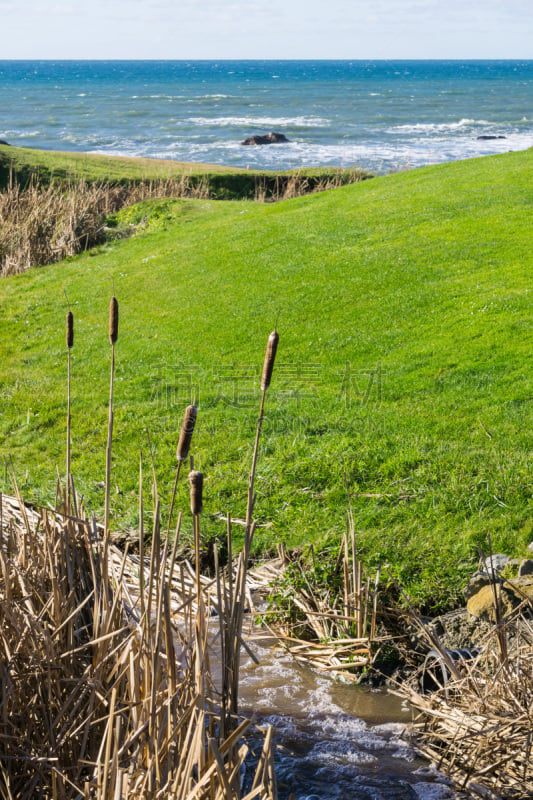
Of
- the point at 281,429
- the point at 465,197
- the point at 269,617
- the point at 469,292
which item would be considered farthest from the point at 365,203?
the point at 269,617

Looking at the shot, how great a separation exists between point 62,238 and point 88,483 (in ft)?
36.4

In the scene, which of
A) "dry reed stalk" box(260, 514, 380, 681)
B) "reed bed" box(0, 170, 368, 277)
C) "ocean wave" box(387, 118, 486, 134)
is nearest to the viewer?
"dry reed stalk" box(260, 514, 380, 681)

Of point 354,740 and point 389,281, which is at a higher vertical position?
point 389,281

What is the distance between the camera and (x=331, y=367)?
29.2 feet

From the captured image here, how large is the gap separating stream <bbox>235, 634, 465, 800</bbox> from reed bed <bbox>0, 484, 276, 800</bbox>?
0.96m

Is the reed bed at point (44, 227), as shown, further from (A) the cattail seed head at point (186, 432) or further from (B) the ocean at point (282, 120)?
(A) the cattail seed head at point (186, 432)

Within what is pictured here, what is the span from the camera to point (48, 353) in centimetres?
1066

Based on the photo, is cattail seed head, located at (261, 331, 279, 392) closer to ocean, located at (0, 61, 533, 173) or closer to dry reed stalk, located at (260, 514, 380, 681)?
dry reed stalk, located at (260, 514, 380, 681)


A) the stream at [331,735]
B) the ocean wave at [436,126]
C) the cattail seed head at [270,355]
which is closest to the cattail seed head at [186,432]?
the cattail seed head at [270,355]

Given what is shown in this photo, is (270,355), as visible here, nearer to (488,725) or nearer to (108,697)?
(108,697)

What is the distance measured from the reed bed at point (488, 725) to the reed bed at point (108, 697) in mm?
1346

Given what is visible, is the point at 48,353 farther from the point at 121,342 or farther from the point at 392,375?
the point at 392,375

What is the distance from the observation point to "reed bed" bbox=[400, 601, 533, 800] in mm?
3314

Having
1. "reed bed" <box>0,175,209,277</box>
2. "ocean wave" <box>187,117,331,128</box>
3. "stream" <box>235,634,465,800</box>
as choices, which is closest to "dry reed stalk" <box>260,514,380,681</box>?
"stream" <box>235,634,465,800</box>
